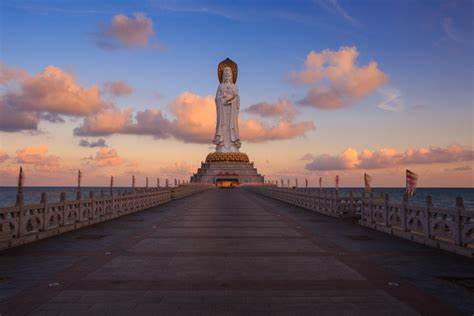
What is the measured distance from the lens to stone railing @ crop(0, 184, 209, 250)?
14.0 meters

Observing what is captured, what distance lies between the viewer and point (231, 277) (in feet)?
31.3

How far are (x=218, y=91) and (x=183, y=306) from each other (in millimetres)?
116969

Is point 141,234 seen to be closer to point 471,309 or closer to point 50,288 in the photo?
point 50,288

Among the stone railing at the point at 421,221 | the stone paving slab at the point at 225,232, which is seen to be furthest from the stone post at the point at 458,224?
the stone paving slab at the point at 225,232

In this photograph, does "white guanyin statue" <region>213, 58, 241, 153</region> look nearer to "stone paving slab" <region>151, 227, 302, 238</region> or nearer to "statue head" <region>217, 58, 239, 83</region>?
"statue head" <region>217, 58, 239, 83</region>

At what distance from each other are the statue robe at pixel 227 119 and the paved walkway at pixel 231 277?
107 meters

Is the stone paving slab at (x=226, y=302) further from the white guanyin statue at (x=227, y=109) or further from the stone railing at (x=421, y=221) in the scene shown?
the white guanyin statue at (x=227, y=109)

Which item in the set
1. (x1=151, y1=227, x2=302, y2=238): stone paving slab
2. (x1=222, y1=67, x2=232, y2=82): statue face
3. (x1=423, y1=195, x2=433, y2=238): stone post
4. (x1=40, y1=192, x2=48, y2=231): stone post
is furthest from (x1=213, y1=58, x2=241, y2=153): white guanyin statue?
(x1=423, y1=195, x2=433, y2=238): stone post

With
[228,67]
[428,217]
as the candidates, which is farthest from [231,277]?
[228,67]

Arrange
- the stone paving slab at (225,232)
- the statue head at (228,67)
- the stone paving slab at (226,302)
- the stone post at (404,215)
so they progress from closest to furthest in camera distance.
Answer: the stone paving slab at (226,302), the stone post at (404,215), the stone paving slab at (225,232), the statue head at (228,67)

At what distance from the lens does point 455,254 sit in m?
12.7

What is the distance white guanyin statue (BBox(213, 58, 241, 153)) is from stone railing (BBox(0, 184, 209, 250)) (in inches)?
3736

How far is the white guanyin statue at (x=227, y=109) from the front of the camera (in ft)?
397

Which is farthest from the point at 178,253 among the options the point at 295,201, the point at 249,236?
the point at 295,201
